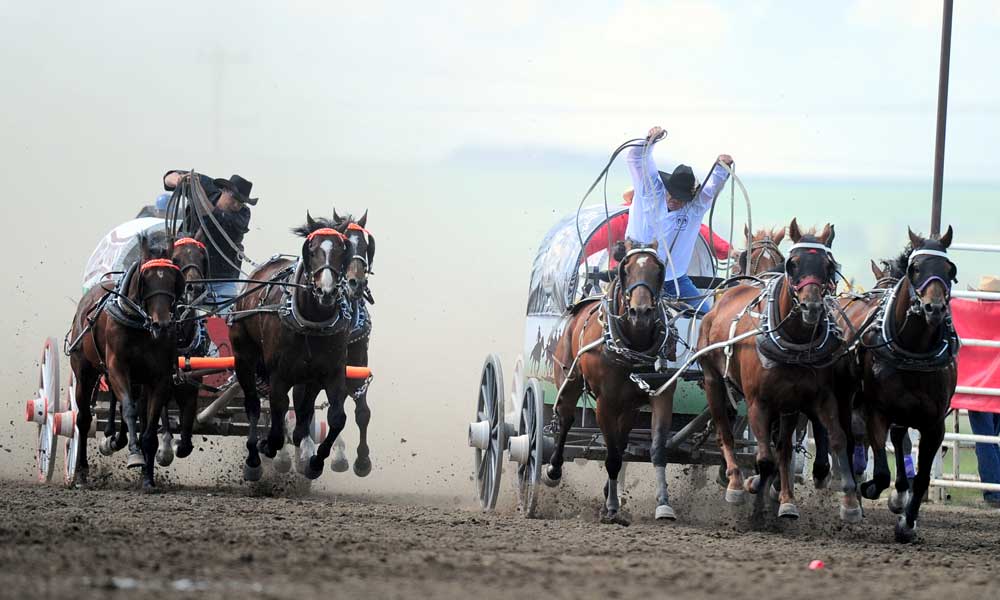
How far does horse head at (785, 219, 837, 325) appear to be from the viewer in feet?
28.8

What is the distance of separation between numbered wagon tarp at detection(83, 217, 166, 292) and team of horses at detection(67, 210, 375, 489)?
2.63 ft

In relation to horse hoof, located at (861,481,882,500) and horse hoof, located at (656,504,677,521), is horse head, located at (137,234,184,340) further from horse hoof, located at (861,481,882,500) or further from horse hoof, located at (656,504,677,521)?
horse hoof, located at (861,481,882,500)

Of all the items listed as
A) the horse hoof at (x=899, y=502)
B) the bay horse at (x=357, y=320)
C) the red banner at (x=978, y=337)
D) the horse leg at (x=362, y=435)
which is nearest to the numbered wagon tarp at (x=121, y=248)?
the bay horse at (x=357, y=320)

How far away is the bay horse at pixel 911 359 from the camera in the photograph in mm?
8812

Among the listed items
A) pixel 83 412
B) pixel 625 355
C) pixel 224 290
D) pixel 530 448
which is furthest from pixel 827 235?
pixel 83 412

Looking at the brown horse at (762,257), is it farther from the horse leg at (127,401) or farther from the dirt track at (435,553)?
the horse leg at (127,401)

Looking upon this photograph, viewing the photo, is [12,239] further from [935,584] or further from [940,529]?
[935,584]

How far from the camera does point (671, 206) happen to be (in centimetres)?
1124

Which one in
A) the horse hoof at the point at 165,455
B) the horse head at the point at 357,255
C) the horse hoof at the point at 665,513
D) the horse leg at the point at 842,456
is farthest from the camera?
the horse hoof at the point at 165,455

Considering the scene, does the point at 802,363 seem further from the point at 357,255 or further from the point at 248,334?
the point at 248,334

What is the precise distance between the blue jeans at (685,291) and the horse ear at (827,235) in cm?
176

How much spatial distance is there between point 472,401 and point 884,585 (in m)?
11.2

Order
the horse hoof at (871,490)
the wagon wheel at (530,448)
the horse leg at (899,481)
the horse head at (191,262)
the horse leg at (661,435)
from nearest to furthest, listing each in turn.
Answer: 1. the horse hoof at (871,490)
2. the horse leg at (899,481)
3. the horse leg at (661,435)
4. the wagon wheel at (530,448)
5. the horse head at (191,262)

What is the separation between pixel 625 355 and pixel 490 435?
2631 mm
